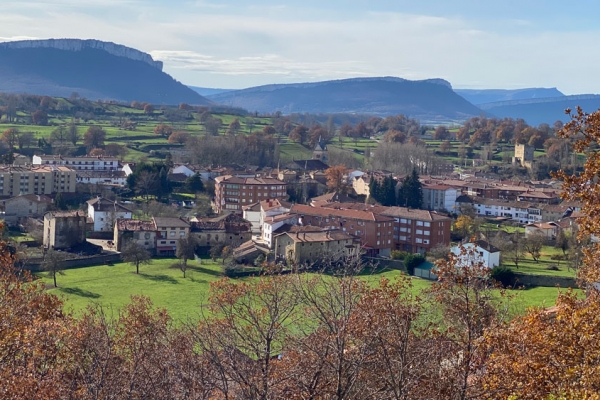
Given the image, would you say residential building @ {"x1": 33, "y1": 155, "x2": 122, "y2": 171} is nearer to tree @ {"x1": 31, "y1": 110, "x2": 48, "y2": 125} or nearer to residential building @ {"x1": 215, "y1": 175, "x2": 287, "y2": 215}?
residential building @ {"x1": 215, "y1": 175, "x2": 287, "y2": 215}

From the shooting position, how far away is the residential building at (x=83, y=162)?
46.6 m

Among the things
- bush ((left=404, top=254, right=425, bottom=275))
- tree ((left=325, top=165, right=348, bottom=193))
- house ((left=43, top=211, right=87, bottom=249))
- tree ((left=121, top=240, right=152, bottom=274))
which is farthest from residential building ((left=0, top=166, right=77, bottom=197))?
bush ((left=404, top=254, right=425, bottom=275))

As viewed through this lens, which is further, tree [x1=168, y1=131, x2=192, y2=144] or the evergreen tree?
tree [x1=168, y1=131, x2=192, y2=144]

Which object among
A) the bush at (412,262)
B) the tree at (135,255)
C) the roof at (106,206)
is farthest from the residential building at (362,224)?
the tree at (135,255)

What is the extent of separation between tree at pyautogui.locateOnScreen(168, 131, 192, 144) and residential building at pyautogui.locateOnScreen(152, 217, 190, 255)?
30.2 metres

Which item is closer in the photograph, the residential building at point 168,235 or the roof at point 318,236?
the roof at point 318,236

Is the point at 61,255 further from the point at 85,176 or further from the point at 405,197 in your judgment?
the point at 405,197

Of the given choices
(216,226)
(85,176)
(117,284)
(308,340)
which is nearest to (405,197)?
(216,226)

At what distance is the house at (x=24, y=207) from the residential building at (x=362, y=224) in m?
12.1

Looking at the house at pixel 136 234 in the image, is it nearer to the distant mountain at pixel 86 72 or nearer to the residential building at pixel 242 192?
the residential building at pixel 242 192

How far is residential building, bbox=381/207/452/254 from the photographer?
31.8 meters

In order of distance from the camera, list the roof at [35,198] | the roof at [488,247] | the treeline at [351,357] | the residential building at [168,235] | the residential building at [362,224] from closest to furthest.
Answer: the treeline at [351,357], the roof at [488,247], the residential building at [168,235], the residential building at [362,224], the roof at [35,198]

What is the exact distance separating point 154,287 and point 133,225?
662 centimetres

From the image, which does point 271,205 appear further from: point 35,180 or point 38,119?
point 38,119
